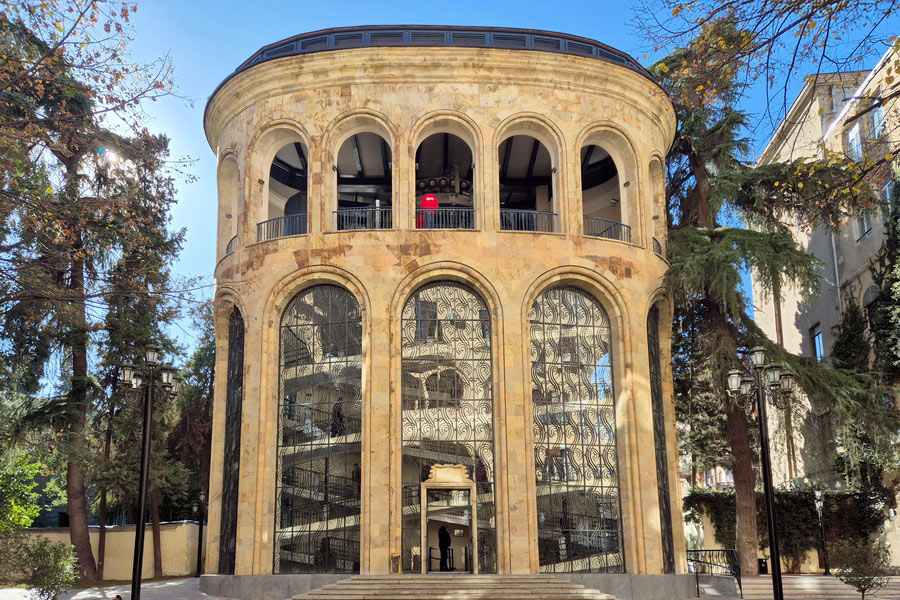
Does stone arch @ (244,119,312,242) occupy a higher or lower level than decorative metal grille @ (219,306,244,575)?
higher

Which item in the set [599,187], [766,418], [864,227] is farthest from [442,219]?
[864,227]

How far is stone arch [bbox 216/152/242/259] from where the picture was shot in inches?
941

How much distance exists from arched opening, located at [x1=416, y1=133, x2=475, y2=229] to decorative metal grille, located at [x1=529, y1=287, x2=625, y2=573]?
413 cm

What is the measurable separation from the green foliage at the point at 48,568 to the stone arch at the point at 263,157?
29.3 feet

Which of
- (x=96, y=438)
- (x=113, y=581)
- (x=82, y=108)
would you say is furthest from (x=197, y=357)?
(x=82, y=108)

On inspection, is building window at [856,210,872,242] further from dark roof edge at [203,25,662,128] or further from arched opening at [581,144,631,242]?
dark roof edge at [203,25,662,128]

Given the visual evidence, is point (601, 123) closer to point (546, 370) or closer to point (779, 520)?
point (546, 370)

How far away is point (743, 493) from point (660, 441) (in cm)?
354

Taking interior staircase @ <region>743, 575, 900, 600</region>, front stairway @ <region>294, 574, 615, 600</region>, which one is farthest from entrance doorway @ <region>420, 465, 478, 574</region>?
interior staircase @ <region>743, 575, 900, 600</region>

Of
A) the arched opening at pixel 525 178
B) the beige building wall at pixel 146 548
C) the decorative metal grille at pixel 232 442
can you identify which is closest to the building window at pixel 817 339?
the arched opening at pixel 525 178

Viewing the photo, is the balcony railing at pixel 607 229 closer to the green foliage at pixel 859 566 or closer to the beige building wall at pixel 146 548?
the green foliage at pixel 859 566

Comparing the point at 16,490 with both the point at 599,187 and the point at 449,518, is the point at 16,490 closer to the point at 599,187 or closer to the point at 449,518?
the point at 449,518

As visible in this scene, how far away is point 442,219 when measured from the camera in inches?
910

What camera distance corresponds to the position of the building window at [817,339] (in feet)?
109
